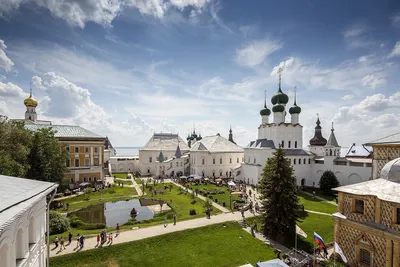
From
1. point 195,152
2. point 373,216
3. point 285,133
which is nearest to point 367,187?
point 373,216

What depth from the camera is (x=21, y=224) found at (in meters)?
7.53

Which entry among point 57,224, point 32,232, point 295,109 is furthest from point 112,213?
point 295,109

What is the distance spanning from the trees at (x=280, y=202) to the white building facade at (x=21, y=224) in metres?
16.8

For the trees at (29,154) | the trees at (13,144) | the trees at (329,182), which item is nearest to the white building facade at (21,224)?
the trees at (29,154)

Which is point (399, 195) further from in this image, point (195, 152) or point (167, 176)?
point (167, 176)

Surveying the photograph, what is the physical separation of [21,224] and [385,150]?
24013 mm

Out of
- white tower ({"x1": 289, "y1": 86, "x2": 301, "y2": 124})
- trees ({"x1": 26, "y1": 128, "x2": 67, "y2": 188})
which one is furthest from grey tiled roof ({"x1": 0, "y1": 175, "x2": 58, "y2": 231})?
white tower ({"x1": 289, "y1": 86, "x2": 301, "y2": 124})

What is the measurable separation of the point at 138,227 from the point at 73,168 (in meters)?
25.5

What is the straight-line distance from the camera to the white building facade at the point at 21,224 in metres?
6.06

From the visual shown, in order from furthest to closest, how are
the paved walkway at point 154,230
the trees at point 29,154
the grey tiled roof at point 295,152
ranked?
the grey tiled roof at point 295,152, the trees at point 29,154, the paved walkway at point 154,230

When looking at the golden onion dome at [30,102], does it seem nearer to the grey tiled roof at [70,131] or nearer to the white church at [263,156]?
the grey tiled roof at [70,131]

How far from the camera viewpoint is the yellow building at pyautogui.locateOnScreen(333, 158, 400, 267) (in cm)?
1234

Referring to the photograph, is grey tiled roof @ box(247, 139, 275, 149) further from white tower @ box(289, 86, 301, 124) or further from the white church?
white tower @ box(289, 86, 301, 124)

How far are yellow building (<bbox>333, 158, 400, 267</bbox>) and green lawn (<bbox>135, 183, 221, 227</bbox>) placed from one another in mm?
13524
